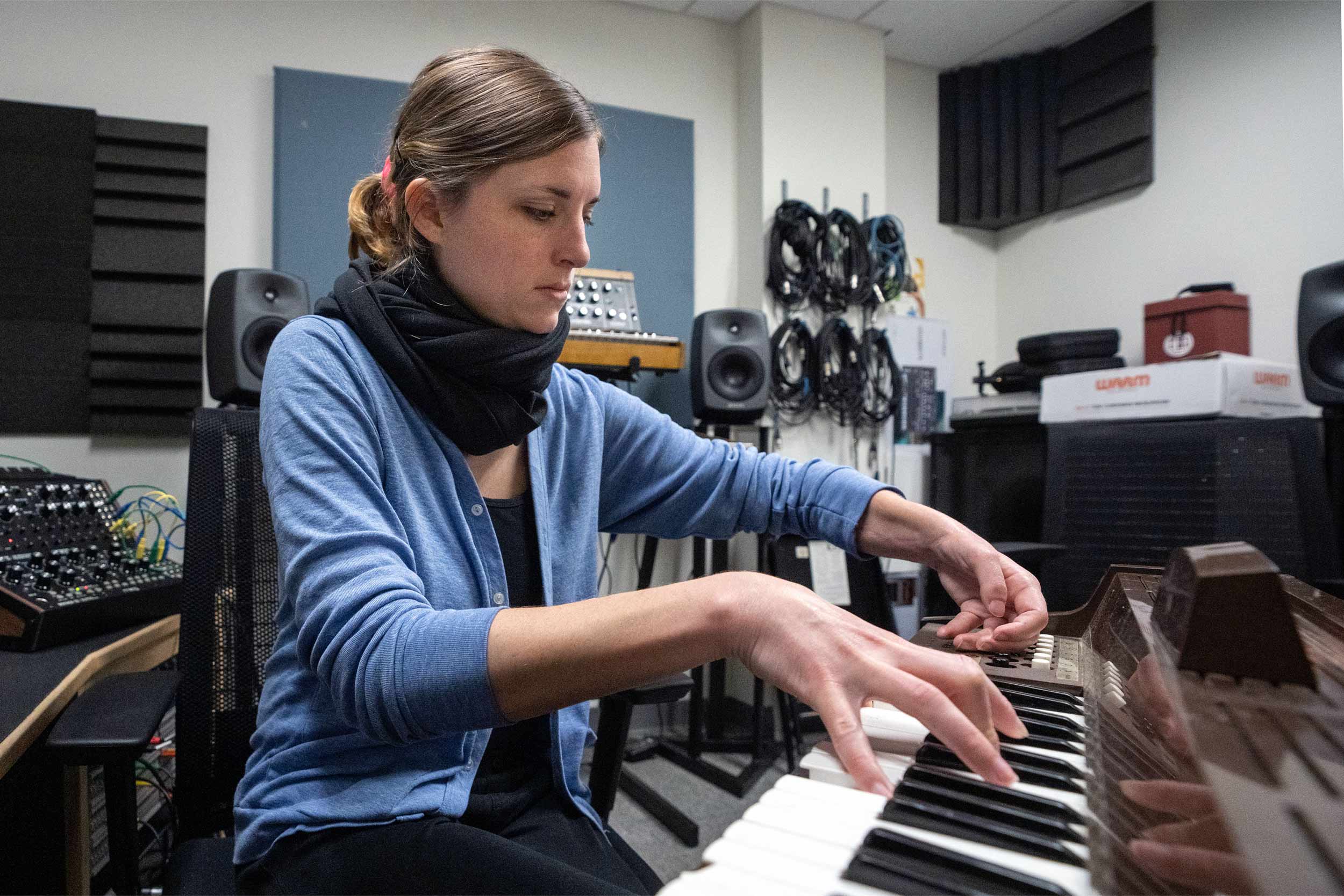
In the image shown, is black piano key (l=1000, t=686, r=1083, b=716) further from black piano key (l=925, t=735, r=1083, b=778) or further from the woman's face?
the woman's face

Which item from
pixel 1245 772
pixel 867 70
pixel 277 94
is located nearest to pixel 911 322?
pixel 867 70

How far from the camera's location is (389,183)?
1035 millimetres

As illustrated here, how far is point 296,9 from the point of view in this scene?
3.06m

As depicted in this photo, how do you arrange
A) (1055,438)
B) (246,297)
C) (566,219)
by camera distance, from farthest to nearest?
(1055,438)
(246,297)
(566,219)

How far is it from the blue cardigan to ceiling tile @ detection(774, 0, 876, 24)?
9.41 feet

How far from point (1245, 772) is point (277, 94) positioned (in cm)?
340

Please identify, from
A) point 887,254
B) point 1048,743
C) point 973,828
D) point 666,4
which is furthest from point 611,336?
point 973,828

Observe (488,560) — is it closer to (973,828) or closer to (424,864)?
(424,864)

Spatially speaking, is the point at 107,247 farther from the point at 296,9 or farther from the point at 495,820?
the point at 495,820

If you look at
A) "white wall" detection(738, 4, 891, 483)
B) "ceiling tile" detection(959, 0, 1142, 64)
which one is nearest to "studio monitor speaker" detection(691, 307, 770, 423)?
"white wall" detection(738, 4, 891, 483)

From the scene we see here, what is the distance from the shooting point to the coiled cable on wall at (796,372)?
11.3ft

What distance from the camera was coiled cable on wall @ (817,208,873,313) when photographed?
3490mm

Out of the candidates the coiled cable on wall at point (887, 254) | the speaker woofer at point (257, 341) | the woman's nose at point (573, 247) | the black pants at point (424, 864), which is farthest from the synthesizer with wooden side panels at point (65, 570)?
the coiled cable on wall at point (887, 254)

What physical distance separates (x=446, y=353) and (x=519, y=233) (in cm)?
16
